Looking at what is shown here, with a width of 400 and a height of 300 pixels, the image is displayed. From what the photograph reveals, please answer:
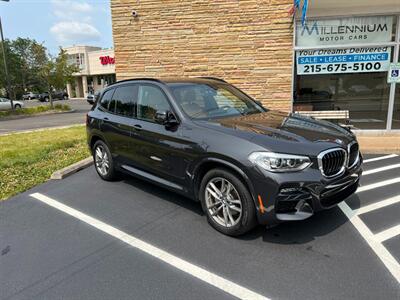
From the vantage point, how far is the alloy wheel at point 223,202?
3375mm

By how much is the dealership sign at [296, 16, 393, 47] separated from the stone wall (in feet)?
1.53

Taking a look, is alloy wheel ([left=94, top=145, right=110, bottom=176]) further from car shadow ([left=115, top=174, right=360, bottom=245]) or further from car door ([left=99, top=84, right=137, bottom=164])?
car shadow ([left=115, top=174, right=360, bottom=245])

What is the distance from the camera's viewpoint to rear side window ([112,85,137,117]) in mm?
4711

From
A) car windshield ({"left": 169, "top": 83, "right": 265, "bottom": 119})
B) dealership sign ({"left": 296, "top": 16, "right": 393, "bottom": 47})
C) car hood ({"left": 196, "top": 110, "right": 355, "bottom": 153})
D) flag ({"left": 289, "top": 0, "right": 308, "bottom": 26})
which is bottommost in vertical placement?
car hood ({"left": 196, "top": 110, "right": 355, "bottom": 153})

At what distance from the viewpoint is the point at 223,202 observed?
347cm

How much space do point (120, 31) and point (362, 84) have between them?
23.5ft

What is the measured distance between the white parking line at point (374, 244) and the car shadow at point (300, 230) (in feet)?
0.39

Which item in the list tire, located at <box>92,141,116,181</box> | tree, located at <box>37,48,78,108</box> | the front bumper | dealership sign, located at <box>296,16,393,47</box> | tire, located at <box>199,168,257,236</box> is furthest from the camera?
tree, located at <box>37,48,78,108</box>

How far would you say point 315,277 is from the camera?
9.00 feet

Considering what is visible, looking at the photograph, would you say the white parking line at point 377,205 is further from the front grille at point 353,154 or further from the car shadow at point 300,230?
the front grille at point 353,154

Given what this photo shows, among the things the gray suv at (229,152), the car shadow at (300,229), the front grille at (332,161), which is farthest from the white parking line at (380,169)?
the front grille at (332,161)

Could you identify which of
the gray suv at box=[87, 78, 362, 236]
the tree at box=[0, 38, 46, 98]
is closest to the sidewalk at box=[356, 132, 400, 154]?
the gray suv at box=[87, 78, 362, 236]

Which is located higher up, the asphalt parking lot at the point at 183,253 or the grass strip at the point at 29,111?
the grass strip at the point at 29,111

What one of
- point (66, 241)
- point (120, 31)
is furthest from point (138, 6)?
point (66, 241)
